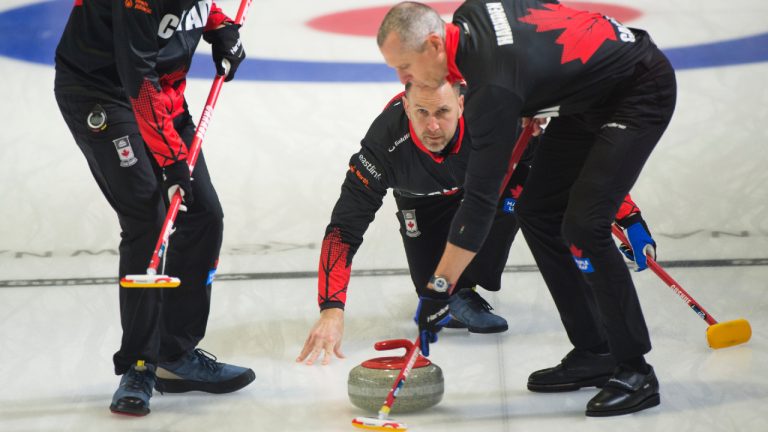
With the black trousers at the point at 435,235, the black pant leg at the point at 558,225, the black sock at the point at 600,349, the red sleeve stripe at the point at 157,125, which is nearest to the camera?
the red sleeve stripe at the point at 157,125

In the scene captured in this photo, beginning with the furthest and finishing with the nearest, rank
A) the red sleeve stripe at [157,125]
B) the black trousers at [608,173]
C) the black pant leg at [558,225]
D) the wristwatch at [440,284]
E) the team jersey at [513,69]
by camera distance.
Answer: the black pant leg at [558,225] → the red sleeve stripe at [157,125] → the black trousers at [608,173] → the wristwatch at [440,284] → the team jersey at [513,69]

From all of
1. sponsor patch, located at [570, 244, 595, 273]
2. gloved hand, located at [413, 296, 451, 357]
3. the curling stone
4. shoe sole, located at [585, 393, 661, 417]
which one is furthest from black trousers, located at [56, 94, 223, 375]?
shoe sole, located at [585, 393, 661, 417]

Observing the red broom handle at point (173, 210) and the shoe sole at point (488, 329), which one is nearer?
the red broom handle at point (173, 210)

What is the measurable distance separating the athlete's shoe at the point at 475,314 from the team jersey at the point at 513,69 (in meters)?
1.07

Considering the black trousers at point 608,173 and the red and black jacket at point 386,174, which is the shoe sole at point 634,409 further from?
the red and black jacket at point 386,174

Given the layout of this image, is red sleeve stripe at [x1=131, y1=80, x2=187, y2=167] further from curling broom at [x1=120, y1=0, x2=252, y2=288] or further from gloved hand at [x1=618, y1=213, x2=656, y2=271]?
gloved hand at [x1=618, y1=213, x2=656, y2=271]

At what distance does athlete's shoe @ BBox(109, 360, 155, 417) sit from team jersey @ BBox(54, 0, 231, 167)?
624mm

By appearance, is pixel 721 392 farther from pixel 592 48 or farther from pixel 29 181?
pixel 29 181

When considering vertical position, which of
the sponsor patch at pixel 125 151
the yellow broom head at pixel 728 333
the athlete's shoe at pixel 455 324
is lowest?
the athlete's shoe at pixel 455 324

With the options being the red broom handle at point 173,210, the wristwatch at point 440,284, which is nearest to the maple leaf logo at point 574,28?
the wristwatch at point 440,284

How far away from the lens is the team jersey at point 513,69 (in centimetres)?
260

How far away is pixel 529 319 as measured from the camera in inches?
155

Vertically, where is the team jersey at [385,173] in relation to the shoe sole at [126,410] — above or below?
above

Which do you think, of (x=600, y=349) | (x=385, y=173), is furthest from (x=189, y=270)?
(x=600, y=349)
